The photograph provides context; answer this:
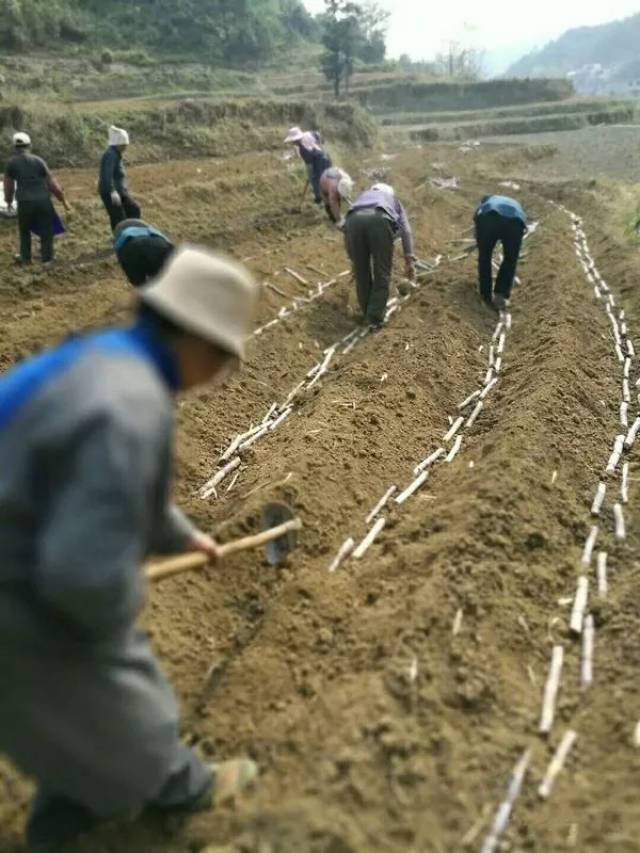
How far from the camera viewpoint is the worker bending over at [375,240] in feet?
24.3

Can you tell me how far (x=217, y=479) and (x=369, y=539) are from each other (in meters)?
1.39

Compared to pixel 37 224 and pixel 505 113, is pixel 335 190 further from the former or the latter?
pixel 505 113

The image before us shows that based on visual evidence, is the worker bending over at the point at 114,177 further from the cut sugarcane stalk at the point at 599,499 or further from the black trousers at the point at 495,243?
the cut sugarcane stalk at the point at 599,499

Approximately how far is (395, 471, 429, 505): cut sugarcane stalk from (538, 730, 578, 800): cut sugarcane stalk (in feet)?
6.25

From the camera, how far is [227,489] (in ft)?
16.4

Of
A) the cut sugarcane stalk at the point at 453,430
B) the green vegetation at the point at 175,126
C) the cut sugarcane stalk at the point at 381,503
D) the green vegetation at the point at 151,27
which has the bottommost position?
the cut sugarcane stalk at the point at 381,503

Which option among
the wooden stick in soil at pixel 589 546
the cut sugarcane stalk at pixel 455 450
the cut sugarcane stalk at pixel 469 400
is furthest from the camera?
the cut sugarcane stalk at pixel 469 400

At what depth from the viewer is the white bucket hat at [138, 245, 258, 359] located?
1883mm

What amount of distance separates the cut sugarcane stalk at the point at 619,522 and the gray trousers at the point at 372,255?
3.86 m

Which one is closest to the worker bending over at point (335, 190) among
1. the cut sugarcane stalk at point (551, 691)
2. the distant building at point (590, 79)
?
the cut sugarcane stalk at point (551, 691)

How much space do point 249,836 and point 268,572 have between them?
1652 millimetres

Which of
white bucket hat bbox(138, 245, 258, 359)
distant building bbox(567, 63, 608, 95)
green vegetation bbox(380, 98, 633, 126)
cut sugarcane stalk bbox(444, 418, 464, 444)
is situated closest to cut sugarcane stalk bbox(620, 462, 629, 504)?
cut sugarcane stalk bbox(444, 418, 464, 444)

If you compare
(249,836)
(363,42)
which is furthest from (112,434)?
(363,42)

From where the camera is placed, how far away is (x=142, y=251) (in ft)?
17.4
